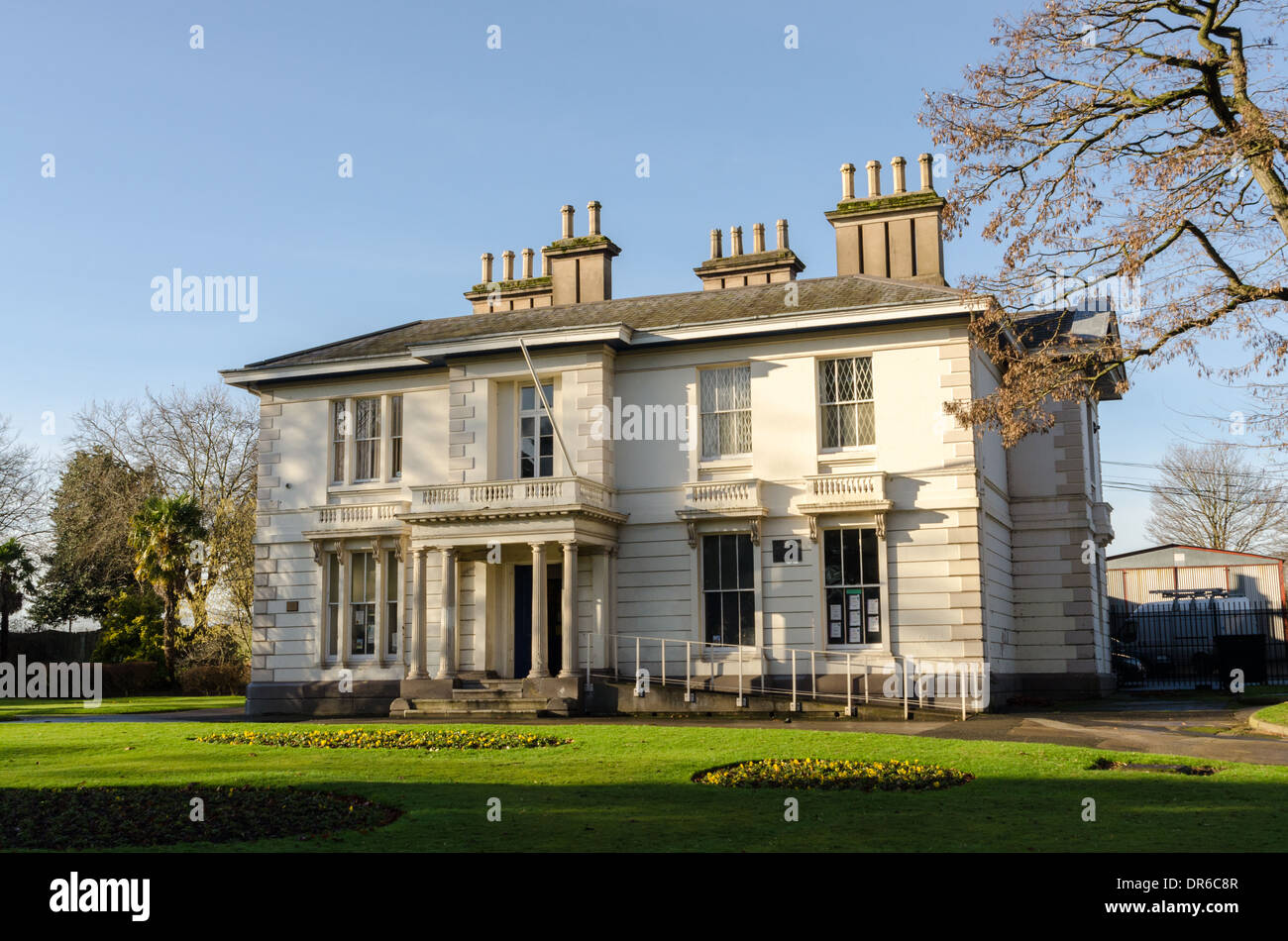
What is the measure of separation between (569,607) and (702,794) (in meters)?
13.5

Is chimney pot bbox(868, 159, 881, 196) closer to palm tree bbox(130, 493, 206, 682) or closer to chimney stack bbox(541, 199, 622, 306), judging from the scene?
chimney stack bbox(541, 199, 622, 306)

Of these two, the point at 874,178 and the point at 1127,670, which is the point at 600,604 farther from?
the point at 1127,670

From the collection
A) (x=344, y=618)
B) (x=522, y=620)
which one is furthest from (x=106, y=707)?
(x=522, y=620)

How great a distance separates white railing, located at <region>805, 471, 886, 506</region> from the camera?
24719 mm

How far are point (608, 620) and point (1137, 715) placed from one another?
11.2 m

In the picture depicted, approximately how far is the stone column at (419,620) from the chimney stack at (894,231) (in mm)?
13245

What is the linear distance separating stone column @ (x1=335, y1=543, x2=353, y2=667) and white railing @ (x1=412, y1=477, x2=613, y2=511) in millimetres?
3532

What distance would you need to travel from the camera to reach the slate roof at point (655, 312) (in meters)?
26.5

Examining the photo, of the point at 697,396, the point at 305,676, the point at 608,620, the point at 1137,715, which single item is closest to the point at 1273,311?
the point at 1137,715

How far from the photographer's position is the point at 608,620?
26.5 metres

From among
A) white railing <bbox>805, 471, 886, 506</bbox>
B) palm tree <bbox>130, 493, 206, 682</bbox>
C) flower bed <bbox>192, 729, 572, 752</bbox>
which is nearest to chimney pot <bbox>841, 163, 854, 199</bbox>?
white railing <bbox>805, 471, 886, 506</bbox>

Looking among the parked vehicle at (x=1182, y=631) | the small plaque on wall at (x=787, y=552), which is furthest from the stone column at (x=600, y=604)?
the parked vehicle at (x=1182, y=631)

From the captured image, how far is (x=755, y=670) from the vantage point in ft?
83.4
